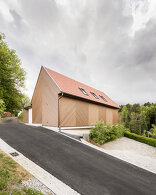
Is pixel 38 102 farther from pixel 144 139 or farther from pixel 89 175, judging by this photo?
pixel 144 139

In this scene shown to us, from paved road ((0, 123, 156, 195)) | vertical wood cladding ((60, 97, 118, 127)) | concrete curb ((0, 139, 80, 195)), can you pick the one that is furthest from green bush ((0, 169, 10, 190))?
vertical wood cladding ((60, 97, 118, 127))

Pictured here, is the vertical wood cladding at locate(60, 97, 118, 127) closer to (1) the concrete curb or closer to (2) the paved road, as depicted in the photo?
(2) the paved road

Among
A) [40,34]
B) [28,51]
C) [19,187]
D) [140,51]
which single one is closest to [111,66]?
[140,51]

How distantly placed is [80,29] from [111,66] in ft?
23.8

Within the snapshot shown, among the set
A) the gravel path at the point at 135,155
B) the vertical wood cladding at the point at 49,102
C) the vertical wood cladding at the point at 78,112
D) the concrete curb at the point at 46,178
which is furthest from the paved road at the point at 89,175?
the vertical wood cladding at the point at 49,102

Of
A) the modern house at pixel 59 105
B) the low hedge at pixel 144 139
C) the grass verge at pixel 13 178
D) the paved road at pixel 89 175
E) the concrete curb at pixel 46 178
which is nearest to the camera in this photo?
A: the grass verge at pixel 13 178

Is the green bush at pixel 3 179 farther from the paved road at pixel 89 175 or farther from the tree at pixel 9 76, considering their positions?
the tree at pixel 9 76

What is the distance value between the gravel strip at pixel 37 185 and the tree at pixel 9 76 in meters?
10.4

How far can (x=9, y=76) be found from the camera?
12.0 metres

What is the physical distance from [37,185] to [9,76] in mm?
12711

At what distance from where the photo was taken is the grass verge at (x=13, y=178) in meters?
2.12

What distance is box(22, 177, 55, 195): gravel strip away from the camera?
2426 millimetres

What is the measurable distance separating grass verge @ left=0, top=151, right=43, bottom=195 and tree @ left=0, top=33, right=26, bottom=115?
944 centimetres

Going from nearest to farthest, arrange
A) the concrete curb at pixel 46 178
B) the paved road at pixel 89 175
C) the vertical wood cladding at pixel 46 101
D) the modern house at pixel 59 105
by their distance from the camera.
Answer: the concrete curb at pixel 46 178, the paved road at pixel 89 175, the modern house at pixel 59 105, the vertical wood cladding at pixel 46 101
